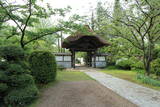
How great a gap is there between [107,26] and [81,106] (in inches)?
248

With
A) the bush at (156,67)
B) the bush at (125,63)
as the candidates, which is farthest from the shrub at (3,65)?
the bush at (125,63)

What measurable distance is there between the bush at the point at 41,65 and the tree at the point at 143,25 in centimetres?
519

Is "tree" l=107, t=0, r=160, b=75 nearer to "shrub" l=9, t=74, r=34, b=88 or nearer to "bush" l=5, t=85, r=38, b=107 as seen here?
"shrub" l=9, t=74, r=34, b=88

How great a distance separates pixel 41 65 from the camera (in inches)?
210

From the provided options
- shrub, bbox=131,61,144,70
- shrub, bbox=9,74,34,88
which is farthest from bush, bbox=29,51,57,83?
shrub, bbox=131,61,144,70

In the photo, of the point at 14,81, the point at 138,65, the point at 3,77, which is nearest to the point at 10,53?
the point at 3,77

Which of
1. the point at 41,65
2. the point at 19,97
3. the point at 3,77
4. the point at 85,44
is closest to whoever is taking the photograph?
the point at 19,97

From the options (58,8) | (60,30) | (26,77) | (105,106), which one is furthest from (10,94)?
(58,8)

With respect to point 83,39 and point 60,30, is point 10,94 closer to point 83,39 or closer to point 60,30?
point 60,30

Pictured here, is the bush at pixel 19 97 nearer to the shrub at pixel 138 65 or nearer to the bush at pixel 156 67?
the bush at pixel 156 67

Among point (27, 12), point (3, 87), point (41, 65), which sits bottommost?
point (3, 87)

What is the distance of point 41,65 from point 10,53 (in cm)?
189

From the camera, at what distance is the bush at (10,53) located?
11.7 ft

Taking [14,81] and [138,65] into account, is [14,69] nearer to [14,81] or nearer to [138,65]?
[14,81]
